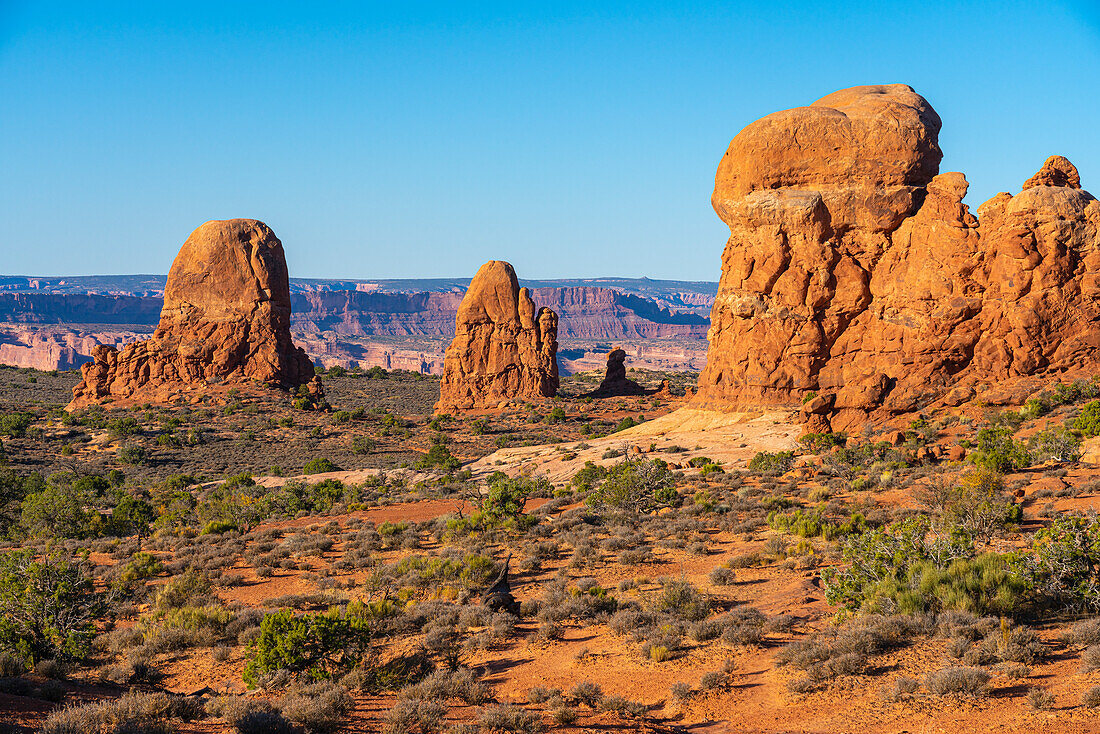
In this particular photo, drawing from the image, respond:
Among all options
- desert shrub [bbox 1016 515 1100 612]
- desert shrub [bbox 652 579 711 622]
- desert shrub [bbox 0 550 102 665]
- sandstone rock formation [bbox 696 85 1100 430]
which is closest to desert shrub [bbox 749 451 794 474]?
sandstone rock formation [bbox 696 85 1100 430]

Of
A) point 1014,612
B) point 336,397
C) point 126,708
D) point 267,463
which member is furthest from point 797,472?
point 336,397

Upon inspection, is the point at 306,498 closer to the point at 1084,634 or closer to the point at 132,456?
the point at 132,456

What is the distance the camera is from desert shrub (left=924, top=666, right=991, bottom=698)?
27.6 feet

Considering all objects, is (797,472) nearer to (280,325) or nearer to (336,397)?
(280,325)

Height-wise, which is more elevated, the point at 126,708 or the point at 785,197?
the point at 785,197

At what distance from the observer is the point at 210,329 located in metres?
48.8

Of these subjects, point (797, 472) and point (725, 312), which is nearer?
point (797, 472)

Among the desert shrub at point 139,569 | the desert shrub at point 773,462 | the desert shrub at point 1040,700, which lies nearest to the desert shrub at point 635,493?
the desert shrub at point 773,462

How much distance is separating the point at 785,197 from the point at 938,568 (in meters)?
23.5

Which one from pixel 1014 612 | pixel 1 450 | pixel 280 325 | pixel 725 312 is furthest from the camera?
pixel 280 325

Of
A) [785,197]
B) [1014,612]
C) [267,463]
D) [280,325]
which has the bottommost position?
[267,463]

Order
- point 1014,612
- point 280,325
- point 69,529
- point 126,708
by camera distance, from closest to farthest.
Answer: point 126,708 → point 1014,612 → point 69,529 → point 280,325

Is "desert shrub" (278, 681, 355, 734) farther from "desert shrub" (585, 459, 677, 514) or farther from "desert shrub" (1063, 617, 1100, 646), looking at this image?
"desert shrub" (585, 459, 677, 514)

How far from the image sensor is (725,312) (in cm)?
3447
